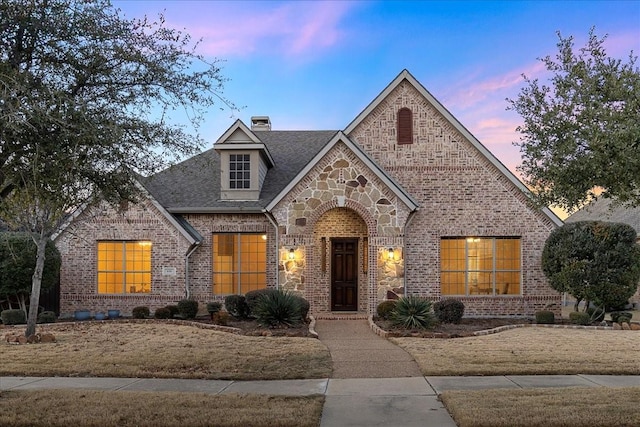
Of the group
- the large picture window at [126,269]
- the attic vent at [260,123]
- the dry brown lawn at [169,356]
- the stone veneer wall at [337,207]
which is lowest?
the dry brown lawn at [169,356]

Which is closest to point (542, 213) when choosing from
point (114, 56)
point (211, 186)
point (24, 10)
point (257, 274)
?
point (257, 274)

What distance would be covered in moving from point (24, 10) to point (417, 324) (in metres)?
11.8

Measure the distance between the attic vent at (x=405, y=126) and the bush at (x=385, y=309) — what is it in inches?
231

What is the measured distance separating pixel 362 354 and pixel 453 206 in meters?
8.65

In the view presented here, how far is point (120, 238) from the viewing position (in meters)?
19.8

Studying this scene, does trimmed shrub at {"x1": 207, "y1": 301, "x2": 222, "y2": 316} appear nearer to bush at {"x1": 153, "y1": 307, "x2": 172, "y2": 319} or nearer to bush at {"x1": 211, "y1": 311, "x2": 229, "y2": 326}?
bush at {"x1": 153, "y1": 307, "x2": 172, "y2": 319}

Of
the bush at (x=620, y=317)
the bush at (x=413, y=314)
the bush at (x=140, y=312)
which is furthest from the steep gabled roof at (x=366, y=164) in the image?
the bush at (x=620, y=317)

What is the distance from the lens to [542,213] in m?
19.5

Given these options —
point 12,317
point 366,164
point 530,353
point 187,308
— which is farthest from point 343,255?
point 12,317

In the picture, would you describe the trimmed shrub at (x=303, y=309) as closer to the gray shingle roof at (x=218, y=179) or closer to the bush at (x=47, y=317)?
the gray shingle roof at (x=218, y=179)

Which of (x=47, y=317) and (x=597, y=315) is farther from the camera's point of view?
(x=597, y=315)

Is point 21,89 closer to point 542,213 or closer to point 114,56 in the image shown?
point 114,56

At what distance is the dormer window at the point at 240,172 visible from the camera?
2047 centimetres

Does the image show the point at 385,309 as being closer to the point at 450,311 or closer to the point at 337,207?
the point at 450,311
